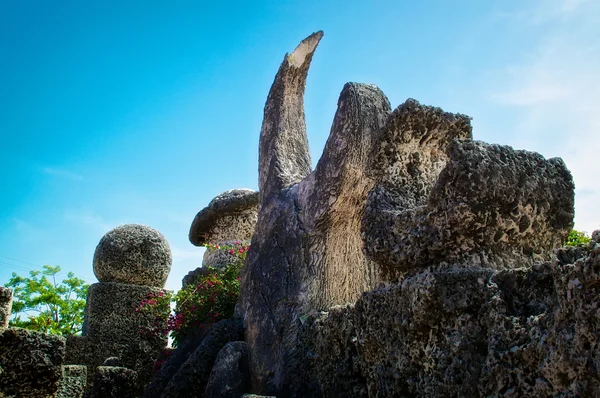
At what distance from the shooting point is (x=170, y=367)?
5.17 meters

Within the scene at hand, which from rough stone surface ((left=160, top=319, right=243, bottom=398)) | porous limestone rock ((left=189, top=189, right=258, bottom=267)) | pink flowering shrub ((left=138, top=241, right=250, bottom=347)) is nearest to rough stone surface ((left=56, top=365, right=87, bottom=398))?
pink flowering shrub ((left=138, top=241, right=250, bottom=347))

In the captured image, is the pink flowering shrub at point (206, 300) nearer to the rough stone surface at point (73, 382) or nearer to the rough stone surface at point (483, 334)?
the rough stone surface at point (73, 382)

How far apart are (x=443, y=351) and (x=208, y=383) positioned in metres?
2.70

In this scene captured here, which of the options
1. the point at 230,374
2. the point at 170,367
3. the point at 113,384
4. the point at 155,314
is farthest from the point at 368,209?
the point at 155,314

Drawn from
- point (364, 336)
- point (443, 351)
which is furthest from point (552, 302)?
point (364, 336)

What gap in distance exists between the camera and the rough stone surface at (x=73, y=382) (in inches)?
235

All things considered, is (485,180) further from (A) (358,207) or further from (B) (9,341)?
(B) (9,341)

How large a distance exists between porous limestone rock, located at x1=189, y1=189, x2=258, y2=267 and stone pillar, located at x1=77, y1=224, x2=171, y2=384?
77cm

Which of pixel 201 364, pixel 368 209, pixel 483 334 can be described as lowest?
pixel 201 364

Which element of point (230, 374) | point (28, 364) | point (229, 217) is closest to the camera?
point (230, 374)

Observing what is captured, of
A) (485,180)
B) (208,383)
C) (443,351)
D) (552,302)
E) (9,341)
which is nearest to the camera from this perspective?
(552,302)

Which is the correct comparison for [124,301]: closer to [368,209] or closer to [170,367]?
[170,367]

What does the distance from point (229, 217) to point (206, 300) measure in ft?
8.83

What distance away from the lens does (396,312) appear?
7.59 ft
